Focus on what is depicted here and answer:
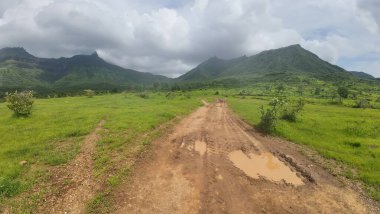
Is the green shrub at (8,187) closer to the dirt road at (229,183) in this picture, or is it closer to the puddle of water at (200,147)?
the dirt road at (229,183)

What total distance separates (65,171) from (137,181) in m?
4.36

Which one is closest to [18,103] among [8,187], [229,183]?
[8,187]

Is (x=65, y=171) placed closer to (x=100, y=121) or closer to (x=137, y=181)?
(x=137, y=181)

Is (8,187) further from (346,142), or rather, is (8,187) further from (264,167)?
(346,142)

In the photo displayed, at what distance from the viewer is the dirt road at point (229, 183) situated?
10.5 metres

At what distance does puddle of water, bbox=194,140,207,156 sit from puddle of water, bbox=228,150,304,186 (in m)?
1.82

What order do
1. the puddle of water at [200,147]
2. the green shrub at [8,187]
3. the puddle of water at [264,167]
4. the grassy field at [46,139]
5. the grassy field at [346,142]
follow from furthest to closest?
the puddle of water at [200,147], the grassy field at [346,142], the puddle of water at [264,167], the grassy field at [46,139], the green shrub at [8,187]

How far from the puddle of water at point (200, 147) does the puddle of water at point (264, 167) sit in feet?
5.99

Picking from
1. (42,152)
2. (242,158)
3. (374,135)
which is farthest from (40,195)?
(374,135)

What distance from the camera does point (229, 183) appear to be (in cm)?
1242

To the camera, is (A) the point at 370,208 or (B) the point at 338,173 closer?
(A) the point at 370,208

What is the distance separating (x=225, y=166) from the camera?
14.7m

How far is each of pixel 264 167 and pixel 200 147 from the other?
478cm

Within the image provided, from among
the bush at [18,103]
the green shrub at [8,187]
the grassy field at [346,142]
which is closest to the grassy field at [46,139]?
the green shrub at [8,187]
